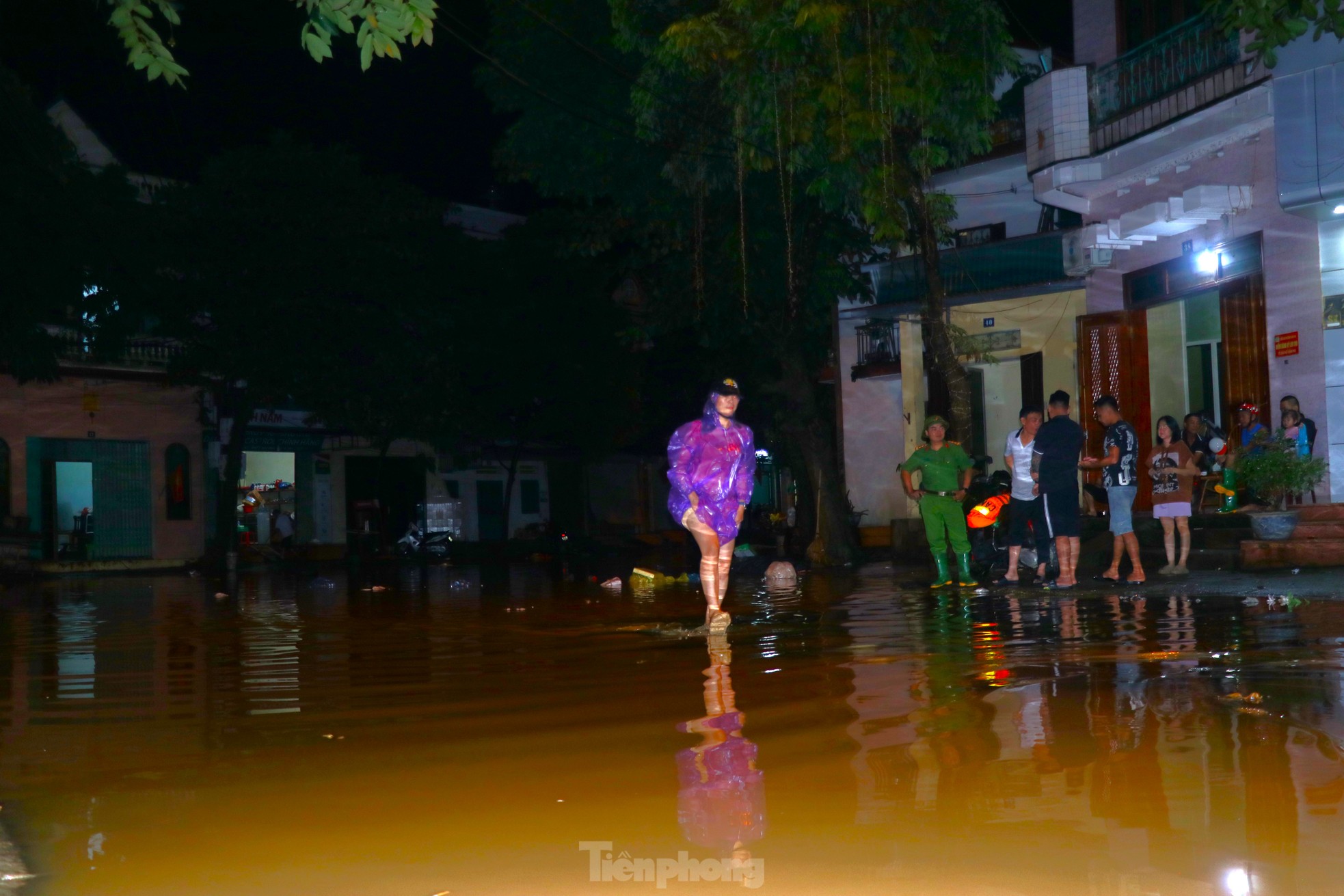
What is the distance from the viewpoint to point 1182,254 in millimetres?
18531

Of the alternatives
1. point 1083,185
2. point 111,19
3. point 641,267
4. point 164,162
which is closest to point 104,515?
point 164,162

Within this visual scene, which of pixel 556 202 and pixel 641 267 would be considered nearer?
pixel 641 267

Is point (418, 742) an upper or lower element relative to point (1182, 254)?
lower

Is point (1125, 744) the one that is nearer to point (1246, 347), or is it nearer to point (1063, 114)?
point (1246, 347)

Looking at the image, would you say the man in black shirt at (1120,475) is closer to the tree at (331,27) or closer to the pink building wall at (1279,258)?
the pink building wall at (1279,258)

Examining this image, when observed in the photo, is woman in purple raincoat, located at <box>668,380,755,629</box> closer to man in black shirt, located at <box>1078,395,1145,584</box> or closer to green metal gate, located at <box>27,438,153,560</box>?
man in black shirt, located at <box>1078,395,1145,584</box>

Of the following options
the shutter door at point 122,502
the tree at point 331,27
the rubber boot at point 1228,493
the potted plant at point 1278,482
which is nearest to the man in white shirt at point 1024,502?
the potted plant at point 1278,482

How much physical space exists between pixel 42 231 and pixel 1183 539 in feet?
46.5

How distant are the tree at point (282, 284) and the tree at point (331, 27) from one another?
23.5 m

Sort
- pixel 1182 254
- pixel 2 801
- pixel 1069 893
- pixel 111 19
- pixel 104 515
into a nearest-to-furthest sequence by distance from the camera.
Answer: pixel 1069 893, pixel 2 801, pixel 111 19, pixel 1182 254, pixel 104 515

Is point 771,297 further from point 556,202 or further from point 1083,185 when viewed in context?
point 556,202

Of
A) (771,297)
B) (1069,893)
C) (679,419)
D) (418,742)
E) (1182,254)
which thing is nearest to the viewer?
(1069,893)

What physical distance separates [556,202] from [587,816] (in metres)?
42.7

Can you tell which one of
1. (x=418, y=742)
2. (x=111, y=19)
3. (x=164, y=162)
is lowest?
(x=418, y=742)
